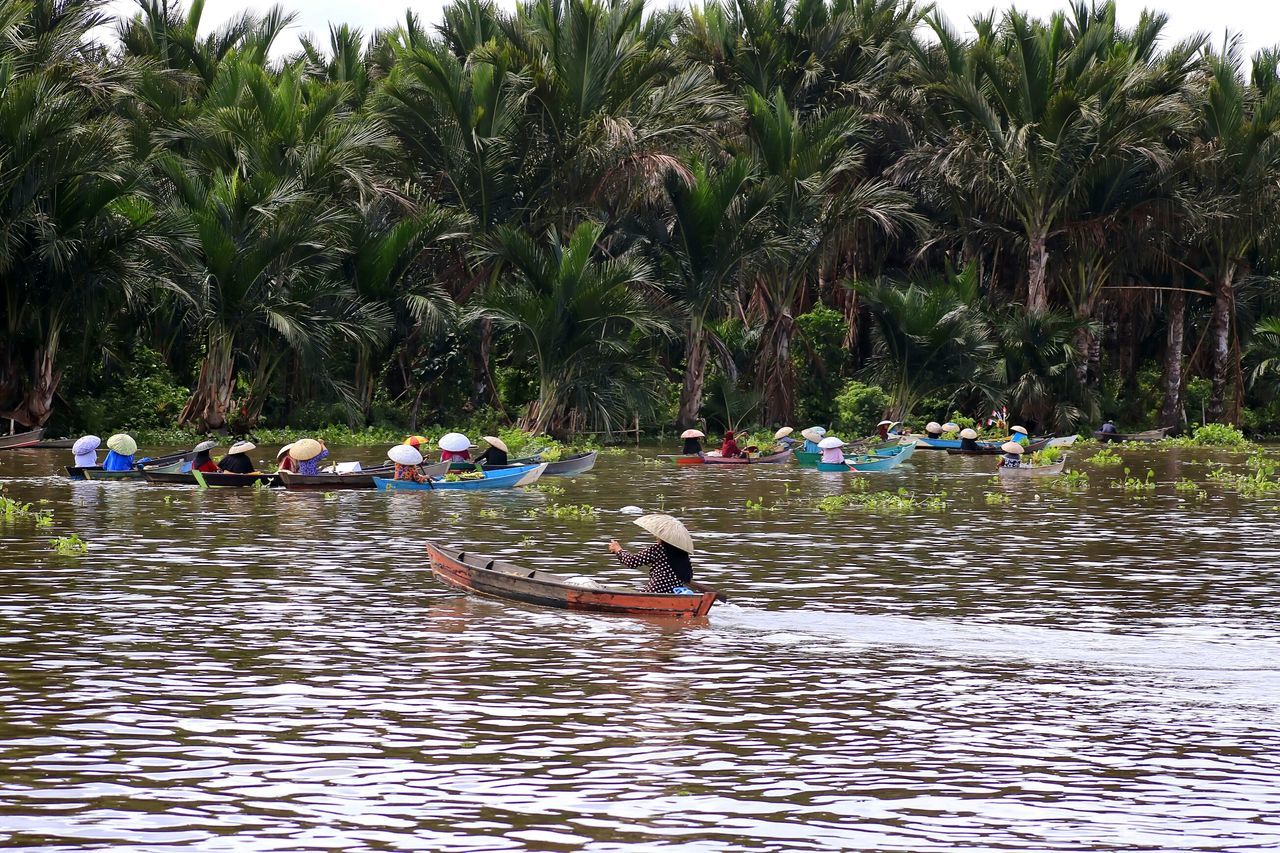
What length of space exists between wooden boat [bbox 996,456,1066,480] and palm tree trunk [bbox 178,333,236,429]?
1755 cm

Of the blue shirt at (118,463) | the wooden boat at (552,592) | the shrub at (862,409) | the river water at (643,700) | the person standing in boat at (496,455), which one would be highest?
the shrub at (862,409)

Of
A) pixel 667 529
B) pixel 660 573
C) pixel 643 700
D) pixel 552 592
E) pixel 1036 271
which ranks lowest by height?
pixel 643 700

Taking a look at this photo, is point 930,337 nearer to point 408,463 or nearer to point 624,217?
point 624,217

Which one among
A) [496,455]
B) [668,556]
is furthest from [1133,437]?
[668,556]

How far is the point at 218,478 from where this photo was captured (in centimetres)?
2702

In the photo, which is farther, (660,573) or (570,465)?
(570,465)

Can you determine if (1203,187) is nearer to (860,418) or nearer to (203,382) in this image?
(860,418)

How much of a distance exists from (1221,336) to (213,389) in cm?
2728

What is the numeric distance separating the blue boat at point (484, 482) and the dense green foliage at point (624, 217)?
9927mm

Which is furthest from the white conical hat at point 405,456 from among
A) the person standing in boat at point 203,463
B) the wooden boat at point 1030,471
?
the wooden boat at point 1030,471

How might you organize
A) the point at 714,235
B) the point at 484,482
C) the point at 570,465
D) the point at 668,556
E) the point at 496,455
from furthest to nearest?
the point at 714,235 < the point at 570,465 < the point at 496,455 < the point at 484,482 < the point at 668,556

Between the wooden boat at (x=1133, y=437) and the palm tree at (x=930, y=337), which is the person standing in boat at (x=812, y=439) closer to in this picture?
the palm tree at (x=930, y=337)

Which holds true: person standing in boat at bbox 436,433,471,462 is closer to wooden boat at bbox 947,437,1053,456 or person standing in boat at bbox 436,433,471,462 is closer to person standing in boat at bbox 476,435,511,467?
person standing in boat at bbox 476,435,511,467

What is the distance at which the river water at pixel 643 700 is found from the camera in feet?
27.0
